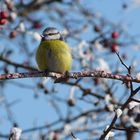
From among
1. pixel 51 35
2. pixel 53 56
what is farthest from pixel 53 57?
pixel 51 35

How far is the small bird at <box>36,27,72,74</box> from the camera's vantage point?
2.66 metres

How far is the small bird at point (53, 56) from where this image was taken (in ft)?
8.71

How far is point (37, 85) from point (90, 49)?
82cm

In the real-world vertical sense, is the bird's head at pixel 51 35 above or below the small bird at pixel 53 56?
above

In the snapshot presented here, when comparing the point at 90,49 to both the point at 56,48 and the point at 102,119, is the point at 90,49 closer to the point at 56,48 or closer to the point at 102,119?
the point at 102,119

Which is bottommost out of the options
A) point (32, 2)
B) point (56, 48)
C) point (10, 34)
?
point (56, 48)

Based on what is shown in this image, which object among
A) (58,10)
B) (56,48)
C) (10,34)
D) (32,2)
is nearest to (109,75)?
(56,48)

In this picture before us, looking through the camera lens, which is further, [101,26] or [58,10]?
[58,10]

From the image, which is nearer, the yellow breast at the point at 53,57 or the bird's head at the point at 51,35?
the yellow breast at the point at 53,57

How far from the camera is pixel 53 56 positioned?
106 inches

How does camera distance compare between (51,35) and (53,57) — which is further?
(51,35)

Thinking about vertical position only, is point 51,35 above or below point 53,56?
above

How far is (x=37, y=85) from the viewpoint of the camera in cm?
450

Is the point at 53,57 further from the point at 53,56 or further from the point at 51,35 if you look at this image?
the point at 51,35
